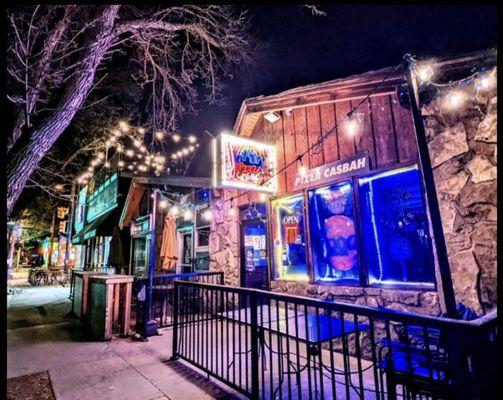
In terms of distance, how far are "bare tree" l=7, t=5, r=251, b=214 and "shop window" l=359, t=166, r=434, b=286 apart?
18.2ft

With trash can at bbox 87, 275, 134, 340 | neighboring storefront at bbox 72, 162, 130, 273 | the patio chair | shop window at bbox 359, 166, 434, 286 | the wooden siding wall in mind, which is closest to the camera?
the patio chair

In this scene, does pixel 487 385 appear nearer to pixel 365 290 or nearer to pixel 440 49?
pixel 365 290

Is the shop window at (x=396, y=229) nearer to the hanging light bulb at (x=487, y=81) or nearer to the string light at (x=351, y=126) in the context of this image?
the string light at (x=351, y=126)

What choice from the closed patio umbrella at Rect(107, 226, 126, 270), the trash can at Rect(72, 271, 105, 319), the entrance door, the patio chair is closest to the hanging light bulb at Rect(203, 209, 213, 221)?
the entrance door

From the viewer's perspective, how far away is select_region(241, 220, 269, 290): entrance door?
324 inches

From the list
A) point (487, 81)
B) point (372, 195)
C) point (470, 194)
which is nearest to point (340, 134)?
point (372, 195)

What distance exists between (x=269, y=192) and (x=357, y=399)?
461 centimetres

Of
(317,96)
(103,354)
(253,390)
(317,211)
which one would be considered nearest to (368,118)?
(317,96)

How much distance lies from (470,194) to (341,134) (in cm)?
259

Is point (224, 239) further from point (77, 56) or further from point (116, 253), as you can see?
point (77, 56)

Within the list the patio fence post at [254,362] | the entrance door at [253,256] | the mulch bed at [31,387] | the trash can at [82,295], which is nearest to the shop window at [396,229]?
the patio fence post at [254,362]

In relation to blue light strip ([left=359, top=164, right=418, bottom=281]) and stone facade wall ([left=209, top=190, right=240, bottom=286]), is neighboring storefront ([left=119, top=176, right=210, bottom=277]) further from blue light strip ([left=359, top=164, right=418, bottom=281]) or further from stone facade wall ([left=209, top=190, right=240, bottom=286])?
blue light strip ([left=359, top=164, right=418, bottom=281])

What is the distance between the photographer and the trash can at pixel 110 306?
6.61 metres

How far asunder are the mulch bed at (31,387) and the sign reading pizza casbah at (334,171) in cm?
567
